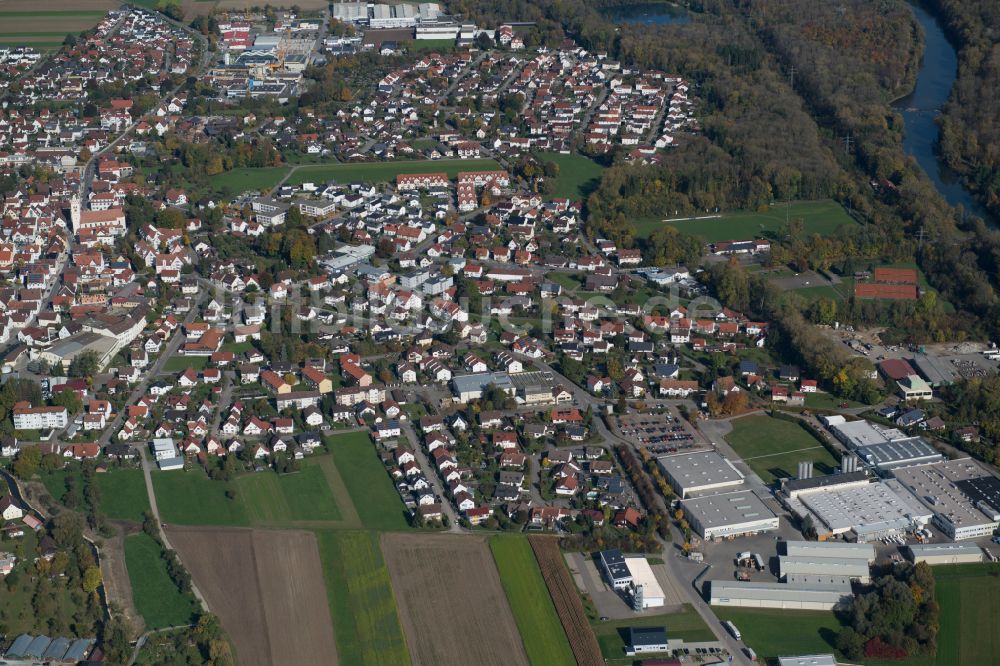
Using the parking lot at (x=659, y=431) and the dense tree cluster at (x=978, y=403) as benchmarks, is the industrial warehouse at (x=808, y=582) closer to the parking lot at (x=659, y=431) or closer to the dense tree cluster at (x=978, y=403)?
the parking lot at (x=659, y=431)

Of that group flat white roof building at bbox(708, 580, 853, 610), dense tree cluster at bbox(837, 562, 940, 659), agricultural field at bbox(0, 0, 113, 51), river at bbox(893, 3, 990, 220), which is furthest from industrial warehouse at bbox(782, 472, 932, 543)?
agricultural field at bbox(0, 0, 113, 51)

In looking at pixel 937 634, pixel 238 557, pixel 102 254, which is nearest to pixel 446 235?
pixel 102 254

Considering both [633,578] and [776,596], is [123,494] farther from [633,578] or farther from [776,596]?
[776,596]

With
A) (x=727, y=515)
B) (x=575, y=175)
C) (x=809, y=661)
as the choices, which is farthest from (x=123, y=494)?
(x=575, y=175)

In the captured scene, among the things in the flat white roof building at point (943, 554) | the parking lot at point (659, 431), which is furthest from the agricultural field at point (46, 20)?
the flat white roof building at point (943, 554)

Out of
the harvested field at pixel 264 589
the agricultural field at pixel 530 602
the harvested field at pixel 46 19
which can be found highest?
the agricultural field at pixel 530 602

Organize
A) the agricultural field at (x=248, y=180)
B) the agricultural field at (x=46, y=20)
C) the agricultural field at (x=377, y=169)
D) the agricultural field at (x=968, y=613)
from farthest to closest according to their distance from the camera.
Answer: the agricultural field at (x=46, y=20) < the agricultural field at (x=377, y=169) < the agricultural field at (x=248, y=180) < the agricultural field at (x=968, y=613)

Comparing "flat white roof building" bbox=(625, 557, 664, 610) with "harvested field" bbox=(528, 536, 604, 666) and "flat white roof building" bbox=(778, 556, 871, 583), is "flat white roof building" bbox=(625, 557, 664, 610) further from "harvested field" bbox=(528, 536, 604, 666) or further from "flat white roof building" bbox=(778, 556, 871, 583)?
"flat white roof building" bbox=(778, 556, 871, 583)
